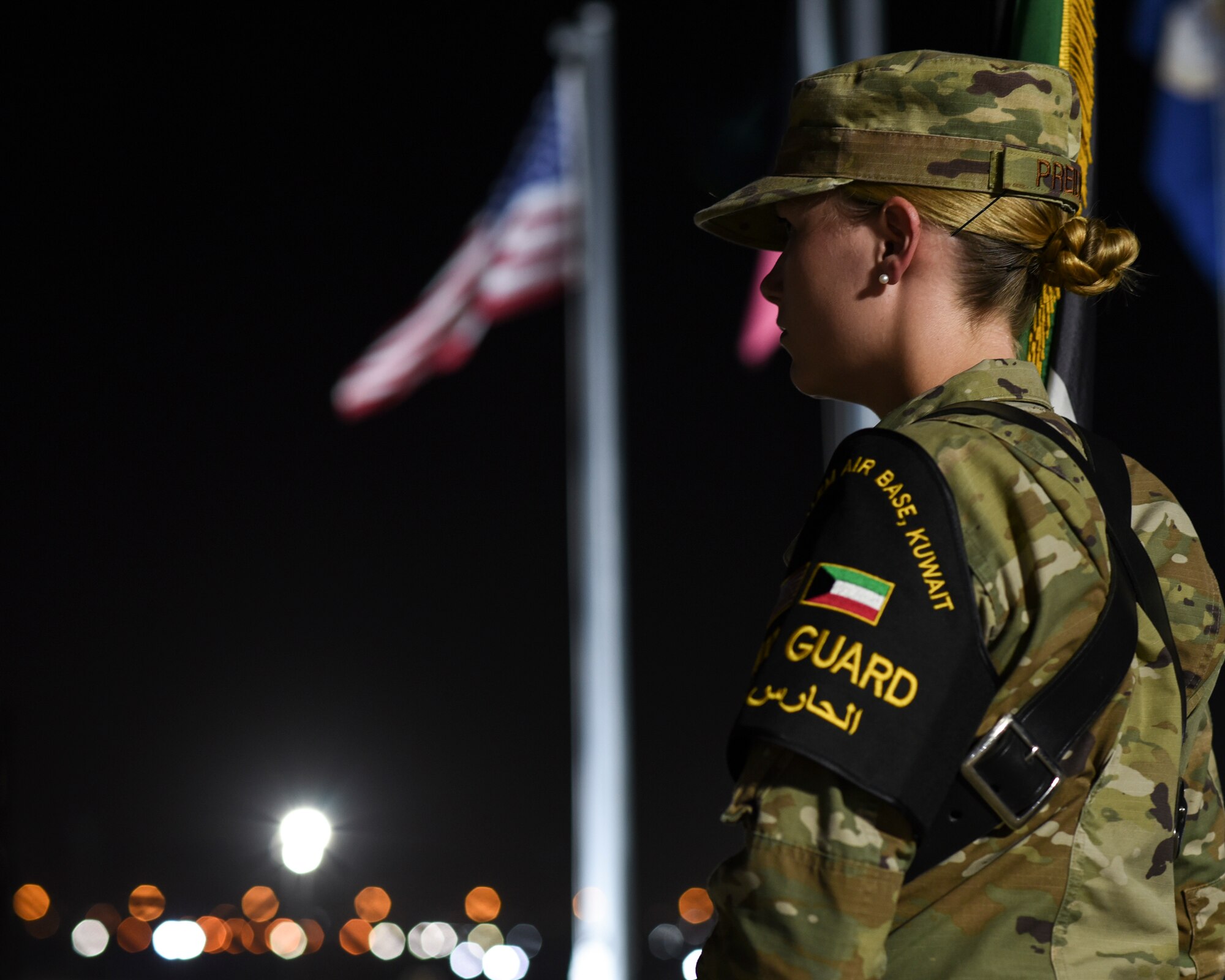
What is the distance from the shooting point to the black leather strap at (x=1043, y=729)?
99cm

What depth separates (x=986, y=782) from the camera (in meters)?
0.98

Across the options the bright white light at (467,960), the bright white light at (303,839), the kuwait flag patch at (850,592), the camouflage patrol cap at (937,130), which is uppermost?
the camouflage patrol cap at (937,130)

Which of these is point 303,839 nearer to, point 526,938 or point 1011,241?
point 1011,241

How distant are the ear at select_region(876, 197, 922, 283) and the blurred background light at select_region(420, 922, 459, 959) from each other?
63.3 m

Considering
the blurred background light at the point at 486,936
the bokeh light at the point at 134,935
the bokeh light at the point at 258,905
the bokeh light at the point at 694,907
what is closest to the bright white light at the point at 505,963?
the blurred background light at the point at 486,936

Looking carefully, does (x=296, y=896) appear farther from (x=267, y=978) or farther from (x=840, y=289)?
(x=267, y=978)

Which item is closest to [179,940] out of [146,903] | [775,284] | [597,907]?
[146,903]

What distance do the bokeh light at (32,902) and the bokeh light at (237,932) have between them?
7676 millimetres

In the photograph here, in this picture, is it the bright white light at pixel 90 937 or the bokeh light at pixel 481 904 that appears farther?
the bokeh light at pixel 481 904

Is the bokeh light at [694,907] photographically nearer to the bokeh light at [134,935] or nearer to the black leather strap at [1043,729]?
the bokeh light at [134,935]

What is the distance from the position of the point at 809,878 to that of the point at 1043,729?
214 mm

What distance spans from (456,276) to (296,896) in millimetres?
3569

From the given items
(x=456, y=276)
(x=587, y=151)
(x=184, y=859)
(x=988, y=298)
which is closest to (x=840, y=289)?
(x=988, y=298)

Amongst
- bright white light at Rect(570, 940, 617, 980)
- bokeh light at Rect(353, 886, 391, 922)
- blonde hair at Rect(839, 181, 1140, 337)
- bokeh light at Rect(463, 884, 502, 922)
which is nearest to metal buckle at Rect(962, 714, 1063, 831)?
blonde hair at Rect(839, 181, 1140, 337)
